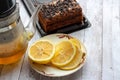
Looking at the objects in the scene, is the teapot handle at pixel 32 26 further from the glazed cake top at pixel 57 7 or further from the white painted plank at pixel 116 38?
the white painted plank at pixel 116 38

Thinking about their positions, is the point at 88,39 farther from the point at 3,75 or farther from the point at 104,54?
the point at 3,75

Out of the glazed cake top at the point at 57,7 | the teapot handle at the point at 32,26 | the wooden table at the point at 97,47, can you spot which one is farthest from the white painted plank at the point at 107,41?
the teapot handle at the point at 32,26

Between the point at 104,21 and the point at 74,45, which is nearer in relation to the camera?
the point at 74,45

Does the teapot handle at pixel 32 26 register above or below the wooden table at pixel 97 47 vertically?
above

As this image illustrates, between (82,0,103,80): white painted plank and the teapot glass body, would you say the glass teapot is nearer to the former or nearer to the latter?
the teapot glass body

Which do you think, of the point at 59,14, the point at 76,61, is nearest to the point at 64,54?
the point at 76,61

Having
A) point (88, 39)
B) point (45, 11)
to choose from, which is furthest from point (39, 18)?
point (88, 39)

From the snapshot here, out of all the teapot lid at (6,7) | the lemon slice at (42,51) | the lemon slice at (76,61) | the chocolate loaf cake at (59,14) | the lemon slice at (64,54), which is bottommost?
the lemon slice at (76,61)

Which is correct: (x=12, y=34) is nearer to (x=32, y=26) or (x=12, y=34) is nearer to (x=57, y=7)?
(x=32, y=26)
